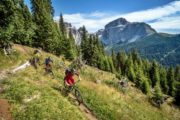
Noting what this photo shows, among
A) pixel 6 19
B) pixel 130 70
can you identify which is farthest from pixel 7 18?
pixel 130 70

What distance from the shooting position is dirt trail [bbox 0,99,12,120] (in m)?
21.1

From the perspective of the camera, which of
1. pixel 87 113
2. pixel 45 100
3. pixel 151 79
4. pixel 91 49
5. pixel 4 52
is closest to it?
pixel 45 100

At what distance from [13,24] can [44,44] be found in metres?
38.6

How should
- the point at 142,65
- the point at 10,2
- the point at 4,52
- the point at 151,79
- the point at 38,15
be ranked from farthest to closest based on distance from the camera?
the point at 142,65 → the point at 151,79 → the point at 38,15 → the point at 4,52 → the point at 10,2

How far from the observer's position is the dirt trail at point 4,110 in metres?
21.1

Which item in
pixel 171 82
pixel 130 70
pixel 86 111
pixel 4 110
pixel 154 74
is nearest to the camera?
pixel 4 110

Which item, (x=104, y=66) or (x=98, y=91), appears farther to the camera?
(x=104, y=66)

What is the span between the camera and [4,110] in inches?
866

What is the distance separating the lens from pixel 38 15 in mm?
74812

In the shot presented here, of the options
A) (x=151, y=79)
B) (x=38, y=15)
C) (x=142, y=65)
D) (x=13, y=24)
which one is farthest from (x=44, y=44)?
(x=142, y=65)

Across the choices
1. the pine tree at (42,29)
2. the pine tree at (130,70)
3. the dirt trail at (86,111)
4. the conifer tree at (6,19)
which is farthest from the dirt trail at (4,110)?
the pine tree at (130,70)

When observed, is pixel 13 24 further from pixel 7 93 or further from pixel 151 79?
pixel 151 79

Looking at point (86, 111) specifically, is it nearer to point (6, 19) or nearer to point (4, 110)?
point (4, 110)

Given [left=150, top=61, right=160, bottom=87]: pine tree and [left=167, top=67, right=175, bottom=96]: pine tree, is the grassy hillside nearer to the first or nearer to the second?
[left=167, top=67, right=175, bottom=96]: pine tree
